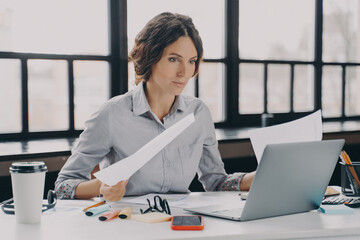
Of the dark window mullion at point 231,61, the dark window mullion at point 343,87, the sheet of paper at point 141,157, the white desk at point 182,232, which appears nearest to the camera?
the white desk at point 182,232

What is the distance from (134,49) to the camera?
190 centimetres

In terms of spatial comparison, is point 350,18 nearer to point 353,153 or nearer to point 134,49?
point 353,153

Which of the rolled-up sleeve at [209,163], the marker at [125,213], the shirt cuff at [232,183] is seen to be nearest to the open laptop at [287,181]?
the marker at [125,213]

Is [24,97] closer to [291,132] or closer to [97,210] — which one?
[97,210]

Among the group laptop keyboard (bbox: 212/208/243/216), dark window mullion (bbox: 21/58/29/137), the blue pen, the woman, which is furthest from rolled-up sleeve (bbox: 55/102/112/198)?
dark window mullion (bbox: 21/58/29/137)

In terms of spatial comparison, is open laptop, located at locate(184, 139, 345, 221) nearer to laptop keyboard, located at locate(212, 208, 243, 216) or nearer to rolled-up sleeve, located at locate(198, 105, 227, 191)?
Result: laptop keyboard, located at locate(212, 208, 243, 216)

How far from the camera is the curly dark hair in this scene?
180 cm

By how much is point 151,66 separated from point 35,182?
78cm

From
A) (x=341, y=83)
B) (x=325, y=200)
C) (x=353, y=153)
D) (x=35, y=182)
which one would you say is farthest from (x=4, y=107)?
(x=341, y=83)

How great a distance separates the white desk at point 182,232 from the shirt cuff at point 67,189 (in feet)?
0.90

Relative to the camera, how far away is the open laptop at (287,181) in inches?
47.1

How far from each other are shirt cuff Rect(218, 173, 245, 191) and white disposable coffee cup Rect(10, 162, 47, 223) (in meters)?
0.79

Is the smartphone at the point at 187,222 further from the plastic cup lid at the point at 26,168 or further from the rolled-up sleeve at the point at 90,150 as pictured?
the rolled-up sleeve at the point at 90,150

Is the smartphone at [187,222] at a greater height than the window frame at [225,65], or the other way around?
the window frame at [225,65]
